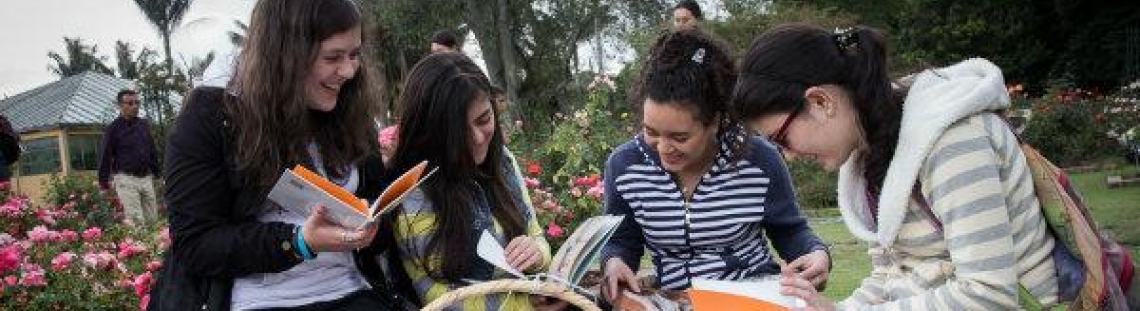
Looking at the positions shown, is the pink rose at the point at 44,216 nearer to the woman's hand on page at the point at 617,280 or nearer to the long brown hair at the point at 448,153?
the long brown hair at the point at 448,153

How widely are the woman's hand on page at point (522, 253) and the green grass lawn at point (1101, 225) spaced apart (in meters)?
2.47

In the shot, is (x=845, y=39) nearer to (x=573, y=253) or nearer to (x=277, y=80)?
(x=573, y=253)

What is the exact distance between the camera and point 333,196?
5.71 feet

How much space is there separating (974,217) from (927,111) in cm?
19

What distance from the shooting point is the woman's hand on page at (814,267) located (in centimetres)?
229

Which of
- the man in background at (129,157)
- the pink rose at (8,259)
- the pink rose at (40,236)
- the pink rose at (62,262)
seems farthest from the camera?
the man in background at (129,157)

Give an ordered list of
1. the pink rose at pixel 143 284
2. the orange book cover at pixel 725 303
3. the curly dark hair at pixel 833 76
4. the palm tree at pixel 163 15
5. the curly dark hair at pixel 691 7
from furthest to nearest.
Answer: the palm tree at pixel 163 15 → the curly dark hair at pixel 691 7 → the pink rose at pixel 143 284 → the orange book cover at pixel 725 303 → the curly dark hair at pixel 833 76

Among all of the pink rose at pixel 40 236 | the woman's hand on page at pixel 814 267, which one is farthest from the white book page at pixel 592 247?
the pink rose at pixel 40 236

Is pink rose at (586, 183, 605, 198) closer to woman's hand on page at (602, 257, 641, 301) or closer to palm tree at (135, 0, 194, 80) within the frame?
woman's hand on page at (602, 257, 641, 301)

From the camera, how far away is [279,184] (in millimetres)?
1745

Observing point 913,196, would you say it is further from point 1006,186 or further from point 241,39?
point 241,39

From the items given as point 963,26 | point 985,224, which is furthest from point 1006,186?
point 963,26

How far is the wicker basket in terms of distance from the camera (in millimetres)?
1801

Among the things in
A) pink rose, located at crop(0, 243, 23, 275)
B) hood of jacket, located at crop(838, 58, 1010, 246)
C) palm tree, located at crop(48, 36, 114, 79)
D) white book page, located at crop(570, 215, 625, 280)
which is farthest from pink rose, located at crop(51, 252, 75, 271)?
palm tree, located at crop(48, 36, 114, 79)
